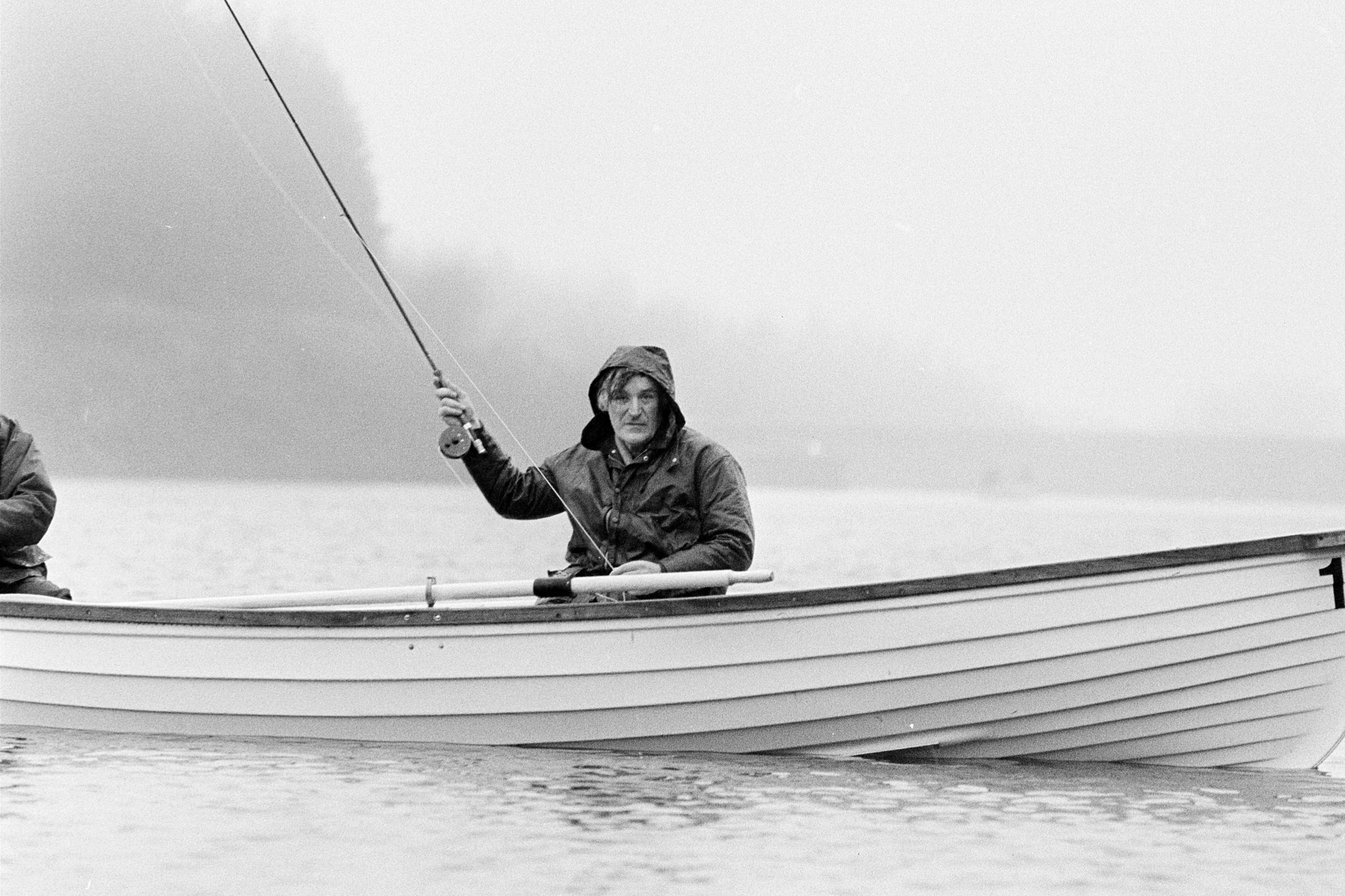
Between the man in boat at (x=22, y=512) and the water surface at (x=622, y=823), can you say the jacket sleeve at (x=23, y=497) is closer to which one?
the man in boat at (x=22, y=512)

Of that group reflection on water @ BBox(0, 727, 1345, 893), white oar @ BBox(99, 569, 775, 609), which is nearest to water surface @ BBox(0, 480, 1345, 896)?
reflection on water @ BBox(0, 727, 1345, 893)

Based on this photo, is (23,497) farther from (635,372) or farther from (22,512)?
(635,372)

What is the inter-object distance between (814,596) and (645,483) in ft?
3.45

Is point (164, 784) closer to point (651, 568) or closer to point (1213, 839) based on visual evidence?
point (651, 568)

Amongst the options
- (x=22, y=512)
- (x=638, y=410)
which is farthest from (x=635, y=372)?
(x=22, y=512)

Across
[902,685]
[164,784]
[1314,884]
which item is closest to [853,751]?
[902,685]

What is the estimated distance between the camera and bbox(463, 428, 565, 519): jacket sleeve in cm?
729

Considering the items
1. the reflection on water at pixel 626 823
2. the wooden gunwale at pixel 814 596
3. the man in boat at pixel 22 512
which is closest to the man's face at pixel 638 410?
A: the wooden gunwale at pixel 814 596

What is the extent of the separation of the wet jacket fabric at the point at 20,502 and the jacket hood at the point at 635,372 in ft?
7.63

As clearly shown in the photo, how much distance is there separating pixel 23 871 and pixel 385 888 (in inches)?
44.7

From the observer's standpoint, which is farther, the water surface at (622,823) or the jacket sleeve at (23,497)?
the jacket sleeve at (23,497)

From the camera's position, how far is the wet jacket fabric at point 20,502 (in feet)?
23.8

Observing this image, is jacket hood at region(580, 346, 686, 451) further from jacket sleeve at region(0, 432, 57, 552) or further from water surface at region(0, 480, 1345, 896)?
jacket sleeve at region(0, 432, 57, 552)

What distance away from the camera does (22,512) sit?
23.7ft
